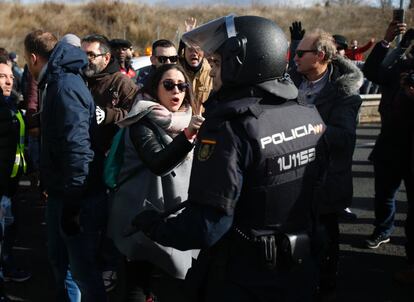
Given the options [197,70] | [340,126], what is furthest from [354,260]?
[197,70]

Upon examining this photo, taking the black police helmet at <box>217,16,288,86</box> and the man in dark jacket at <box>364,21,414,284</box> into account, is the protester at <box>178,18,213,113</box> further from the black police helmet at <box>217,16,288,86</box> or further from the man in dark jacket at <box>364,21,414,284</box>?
the black police helmet at <box>217,16,288,86</box>

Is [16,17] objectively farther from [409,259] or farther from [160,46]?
[409,259]

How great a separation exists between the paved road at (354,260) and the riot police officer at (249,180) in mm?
2140

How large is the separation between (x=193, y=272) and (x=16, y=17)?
3278 centimetres

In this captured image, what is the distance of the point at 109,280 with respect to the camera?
4168 mm

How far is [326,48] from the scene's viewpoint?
3.49 metres

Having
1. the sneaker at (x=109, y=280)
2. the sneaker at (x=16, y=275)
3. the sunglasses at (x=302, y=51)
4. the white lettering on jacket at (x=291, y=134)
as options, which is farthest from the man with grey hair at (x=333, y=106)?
the sneaker at (x=16, y=275)

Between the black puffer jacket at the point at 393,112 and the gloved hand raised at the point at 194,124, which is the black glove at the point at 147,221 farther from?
the black puffer jacket at the point at 393,112

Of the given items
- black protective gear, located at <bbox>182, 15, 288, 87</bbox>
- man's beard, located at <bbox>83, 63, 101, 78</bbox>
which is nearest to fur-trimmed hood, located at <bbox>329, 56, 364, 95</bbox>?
black protective gear, located at <bbox>182, 15, 288, 87</bbox>

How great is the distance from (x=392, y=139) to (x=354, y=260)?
3.67ft

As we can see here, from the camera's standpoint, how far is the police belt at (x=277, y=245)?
2023 millimetres

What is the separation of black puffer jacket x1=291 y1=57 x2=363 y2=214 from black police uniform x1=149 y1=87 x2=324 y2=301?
119 centimetres

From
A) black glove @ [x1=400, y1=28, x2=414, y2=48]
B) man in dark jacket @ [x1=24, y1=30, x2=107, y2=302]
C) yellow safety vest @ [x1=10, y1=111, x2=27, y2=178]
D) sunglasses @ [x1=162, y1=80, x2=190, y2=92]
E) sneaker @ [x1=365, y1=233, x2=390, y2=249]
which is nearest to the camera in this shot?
man in dark jacket @ [x1=24, y1=30, x2=107, y2=302]

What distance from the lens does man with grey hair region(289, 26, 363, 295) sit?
334 centimetres
